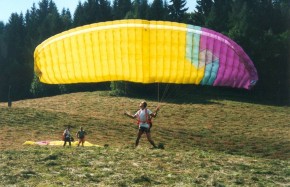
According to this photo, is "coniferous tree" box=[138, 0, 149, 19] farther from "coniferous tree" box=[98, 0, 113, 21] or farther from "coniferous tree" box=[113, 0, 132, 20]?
"coniferous tree" box=[98, 0, 113, 21]

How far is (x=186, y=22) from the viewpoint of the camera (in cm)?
8856

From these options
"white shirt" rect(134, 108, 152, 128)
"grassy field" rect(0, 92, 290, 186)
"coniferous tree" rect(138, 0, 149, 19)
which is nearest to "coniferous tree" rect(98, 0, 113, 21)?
"coniferous tree" rect(138, 0, 149, 19)

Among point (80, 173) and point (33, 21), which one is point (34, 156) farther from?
point (33, 21)

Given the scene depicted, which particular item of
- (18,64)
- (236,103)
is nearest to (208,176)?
(236,103)

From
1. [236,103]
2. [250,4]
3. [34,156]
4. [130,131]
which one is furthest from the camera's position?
[250,4]

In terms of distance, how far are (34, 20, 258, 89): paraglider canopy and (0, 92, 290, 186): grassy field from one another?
3.09 m

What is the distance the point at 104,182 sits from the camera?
12688mm

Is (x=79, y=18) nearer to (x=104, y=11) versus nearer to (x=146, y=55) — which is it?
(x=104, y=11)

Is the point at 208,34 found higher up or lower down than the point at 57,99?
higher up

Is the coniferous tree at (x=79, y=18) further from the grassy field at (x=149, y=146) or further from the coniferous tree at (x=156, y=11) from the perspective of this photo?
the grassy field at (x=149, y=146)

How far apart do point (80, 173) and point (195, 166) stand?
384 cm

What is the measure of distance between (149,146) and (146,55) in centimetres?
920

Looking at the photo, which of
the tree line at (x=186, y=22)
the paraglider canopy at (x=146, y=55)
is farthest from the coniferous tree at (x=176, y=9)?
the paraglider canopy at (x=146, y=55)

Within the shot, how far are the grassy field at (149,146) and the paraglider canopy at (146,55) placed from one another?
3.09m
